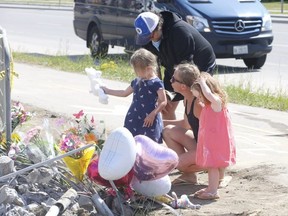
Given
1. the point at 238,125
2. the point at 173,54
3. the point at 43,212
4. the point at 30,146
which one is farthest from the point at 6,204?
the point at 238,125

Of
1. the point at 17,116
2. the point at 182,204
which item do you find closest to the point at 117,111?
the point at 17,116

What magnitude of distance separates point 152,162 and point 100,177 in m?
0.38

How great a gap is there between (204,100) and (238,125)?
304 centimetres

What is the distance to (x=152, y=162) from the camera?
5.52m

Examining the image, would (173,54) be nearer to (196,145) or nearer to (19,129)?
(196,145)

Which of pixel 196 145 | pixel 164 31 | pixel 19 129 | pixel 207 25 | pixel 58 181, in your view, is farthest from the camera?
pixel 207 25

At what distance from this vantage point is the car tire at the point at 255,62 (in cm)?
1543

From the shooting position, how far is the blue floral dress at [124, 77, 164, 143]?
6.45 meters

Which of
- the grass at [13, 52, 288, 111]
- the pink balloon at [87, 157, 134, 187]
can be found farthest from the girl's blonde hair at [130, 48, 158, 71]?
the grass at [13, 52, 288, 111]

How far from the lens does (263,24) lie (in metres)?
15.2

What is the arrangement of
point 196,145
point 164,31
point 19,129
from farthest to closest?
1. point 19,129
2. point 164,31
3. point 196,145

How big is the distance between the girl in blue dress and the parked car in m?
8.11

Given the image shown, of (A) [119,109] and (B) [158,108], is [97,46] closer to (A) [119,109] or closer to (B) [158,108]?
(A) [119,109]

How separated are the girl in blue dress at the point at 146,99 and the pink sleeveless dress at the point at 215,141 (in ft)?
1.71
